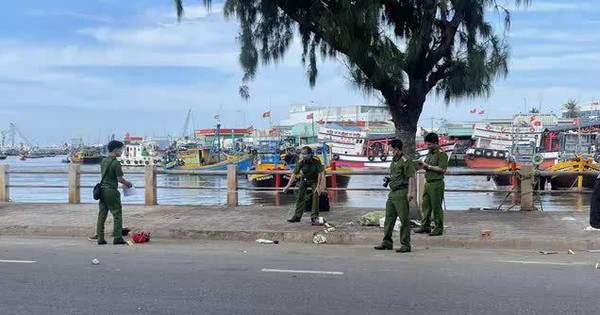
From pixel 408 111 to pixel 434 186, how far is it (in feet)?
5.88

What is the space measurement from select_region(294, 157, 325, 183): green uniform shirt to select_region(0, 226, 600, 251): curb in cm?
138

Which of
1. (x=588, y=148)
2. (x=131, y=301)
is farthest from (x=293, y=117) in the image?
(x=131, y=301)

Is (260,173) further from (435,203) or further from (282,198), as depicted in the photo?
(282,198)

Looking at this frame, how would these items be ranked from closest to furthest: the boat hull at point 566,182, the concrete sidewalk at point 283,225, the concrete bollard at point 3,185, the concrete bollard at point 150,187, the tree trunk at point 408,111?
the concrete sidewalk at point 283,225 < the tree trunk at point 408,111 < the concrete bollard at point 150,187 < the concrete bollard at point 3,185 < the boat hull at point 566,182

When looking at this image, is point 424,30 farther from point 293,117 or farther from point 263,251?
point 293,117

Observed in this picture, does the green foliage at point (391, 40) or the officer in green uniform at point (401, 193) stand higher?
the green foliage at point (391, 40)

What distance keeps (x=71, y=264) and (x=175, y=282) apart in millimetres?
2021

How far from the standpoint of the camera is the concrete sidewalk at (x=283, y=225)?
32.9 ft

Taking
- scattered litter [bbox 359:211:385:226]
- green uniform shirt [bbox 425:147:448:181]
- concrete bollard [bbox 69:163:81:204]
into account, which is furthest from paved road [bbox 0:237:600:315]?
concrete bollard [bbox 69:163:81:204]

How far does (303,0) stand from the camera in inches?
429

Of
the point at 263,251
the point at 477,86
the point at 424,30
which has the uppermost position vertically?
the point at 424,30

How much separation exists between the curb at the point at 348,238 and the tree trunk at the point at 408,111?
1.93 m

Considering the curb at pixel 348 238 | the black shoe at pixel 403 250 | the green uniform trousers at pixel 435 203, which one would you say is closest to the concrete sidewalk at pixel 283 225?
the curb at pixel 348 238

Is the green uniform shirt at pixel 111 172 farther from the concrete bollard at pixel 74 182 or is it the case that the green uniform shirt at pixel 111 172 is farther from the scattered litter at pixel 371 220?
the concrete bollard at pixel 74 182
